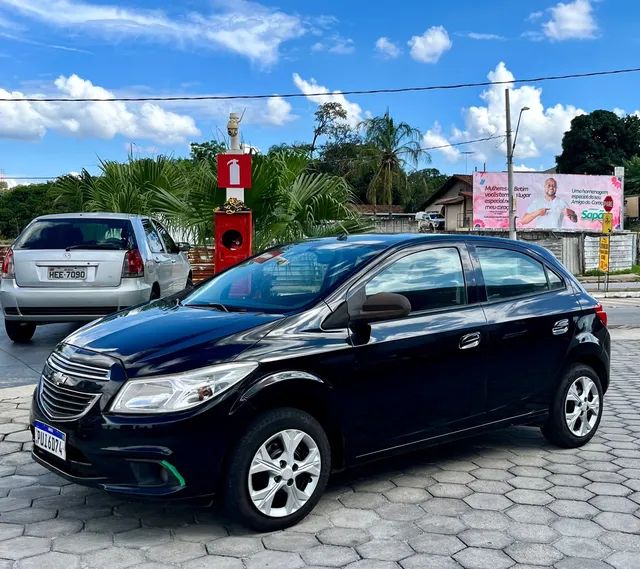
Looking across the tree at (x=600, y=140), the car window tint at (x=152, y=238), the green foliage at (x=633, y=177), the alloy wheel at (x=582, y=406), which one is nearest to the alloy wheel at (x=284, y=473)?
the alloy wheel at (x=582, y=406)

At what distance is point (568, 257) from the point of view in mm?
31562

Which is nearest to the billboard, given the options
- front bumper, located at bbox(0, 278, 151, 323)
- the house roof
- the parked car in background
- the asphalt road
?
the parked car in background

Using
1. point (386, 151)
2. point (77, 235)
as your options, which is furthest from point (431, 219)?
point (77, 235)

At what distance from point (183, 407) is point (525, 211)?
3218 cm

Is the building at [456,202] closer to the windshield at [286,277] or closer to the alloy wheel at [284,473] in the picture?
the windshield at [286,277]

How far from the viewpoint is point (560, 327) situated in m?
4.84

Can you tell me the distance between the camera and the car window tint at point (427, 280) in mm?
4184

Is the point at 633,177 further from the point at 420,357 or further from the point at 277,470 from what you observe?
the point at 277,470

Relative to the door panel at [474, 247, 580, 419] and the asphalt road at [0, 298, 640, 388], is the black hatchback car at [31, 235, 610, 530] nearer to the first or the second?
the door panel at [474, 247, 580, 419]

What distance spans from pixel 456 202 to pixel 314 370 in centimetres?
5400

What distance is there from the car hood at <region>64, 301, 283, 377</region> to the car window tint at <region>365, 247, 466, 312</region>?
0.77 meters

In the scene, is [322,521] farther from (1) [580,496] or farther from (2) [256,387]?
(1) [580,496]

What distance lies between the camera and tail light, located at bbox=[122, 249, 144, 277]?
8.23 metres

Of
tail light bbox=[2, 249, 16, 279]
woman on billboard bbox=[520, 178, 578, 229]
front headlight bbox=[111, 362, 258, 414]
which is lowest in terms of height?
front headlight bbox=[111, 362, 258, 414]
